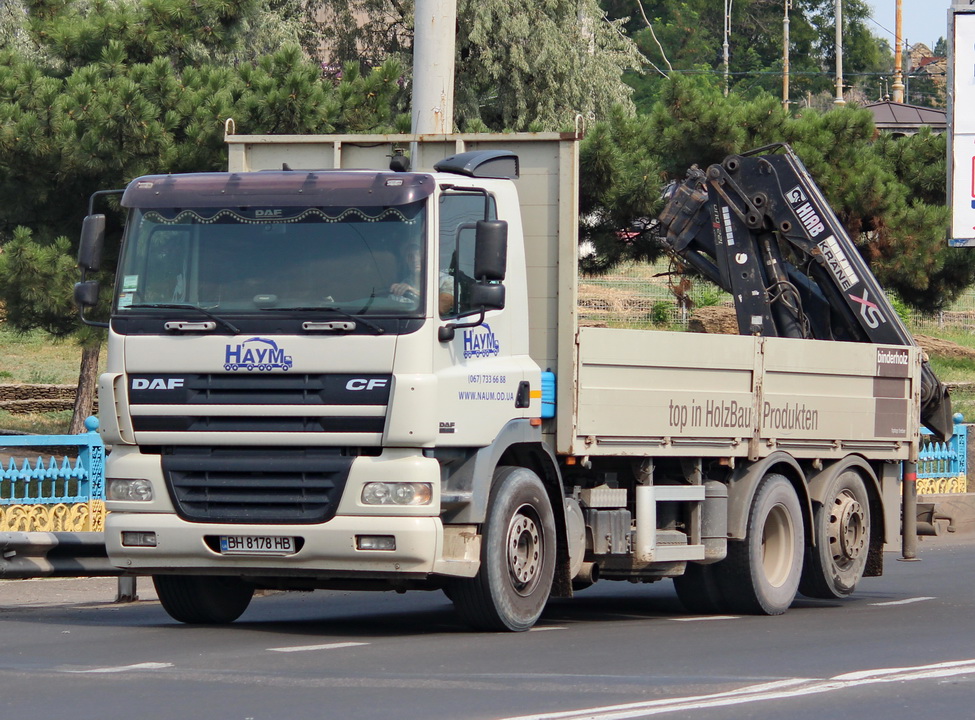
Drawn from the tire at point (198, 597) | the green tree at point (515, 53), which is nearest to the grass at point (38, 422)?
the green tree at point (515, 53)

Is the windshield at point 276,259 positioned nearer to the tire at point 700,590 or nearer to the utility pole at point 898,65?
the tire at point 700,590

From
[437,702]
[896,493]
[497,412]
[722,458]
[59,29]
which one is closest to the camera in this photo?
[437,702]

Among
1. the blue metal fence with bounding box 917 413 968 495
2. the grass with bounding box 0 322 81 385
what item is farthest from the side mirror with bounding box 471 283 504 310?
the grass with bounding box 0 322 81 385

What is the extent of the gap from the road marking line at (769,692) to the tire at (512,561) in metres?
2.27

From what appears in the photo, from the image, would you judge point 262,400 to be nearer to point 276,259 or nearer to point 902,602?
point 276,259

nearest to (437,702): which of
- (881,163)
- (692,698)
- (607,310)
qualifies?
(692,698)

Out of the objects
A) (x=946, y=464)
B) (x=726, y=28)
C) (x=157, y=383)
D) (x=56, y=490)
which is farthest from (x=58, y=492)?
(x=726, y=28)

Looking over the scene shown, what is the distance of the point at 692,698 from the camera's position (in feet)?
22.9

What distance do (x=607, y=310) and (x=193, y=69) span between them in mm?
24076

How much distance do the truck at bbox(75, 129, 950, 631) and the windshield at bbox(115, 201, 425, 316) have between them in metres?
0.01

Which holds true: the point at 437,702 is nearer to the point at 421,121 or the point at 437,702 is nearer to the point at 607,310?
the point at 421,121

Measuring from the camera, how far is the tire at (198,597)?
33.8ft

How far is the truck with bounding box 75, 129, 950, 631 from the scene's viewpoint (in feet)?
29.4

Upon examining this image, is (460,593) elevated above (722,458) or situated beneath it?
situated beneath
